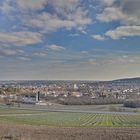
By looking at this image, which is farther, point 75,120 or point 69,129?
point 75,120

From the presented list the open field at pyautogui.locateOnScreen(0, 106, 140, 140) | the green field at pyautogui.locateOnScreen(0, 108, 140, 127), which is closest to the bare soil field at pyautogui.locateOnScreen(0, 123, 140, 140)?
the open field at pyautogui.locateOnScreen(0, 106, 140, 140)

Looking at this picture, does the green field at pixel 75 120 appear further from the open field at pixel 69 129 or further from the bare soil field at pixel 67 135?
the bare soil field at pixel 67 135

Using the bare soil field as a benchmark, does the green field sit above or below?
below

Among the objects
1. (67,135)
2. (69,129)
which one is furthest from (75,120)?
(67,135)

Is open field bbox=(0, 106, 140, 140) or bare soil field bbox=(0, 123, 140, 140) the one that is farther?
open field bbox=(0, 106, 140, 140)

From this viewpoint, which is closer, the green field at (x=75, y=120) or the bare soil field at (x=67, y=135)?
the bare soil field at (x=67, y=135)

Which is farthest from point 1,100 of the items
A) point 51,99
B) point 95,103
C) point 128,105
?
point 128,105

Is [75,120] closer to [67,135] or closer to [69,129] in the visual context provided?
[69,129]

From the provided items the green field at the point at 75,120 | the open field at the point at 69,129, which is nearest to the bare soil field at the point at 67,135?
the open field at the point at 69,129

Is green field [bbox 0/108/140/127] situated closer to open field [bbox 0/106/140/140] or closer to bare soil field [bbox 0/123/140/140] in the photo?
open field [bbox 0/106/140/140]

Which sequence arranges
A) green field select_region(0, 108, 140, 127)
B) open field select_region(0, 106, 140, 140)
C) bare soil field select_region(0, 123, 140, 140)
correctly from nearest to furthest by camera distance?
1. bare soil field select_region(0, 123, 140, 140)
2. open field select_region(0, 106, 140, 140)
3. green field select_region(0, 108, 140, 127)

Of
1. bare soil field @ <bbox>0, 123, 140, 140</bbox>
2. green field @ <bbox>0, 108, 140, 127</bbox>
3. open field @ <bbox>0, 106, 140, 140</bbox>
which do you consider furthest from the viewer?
green field @ <bbox>0, 108, 140, 127</bbox>
